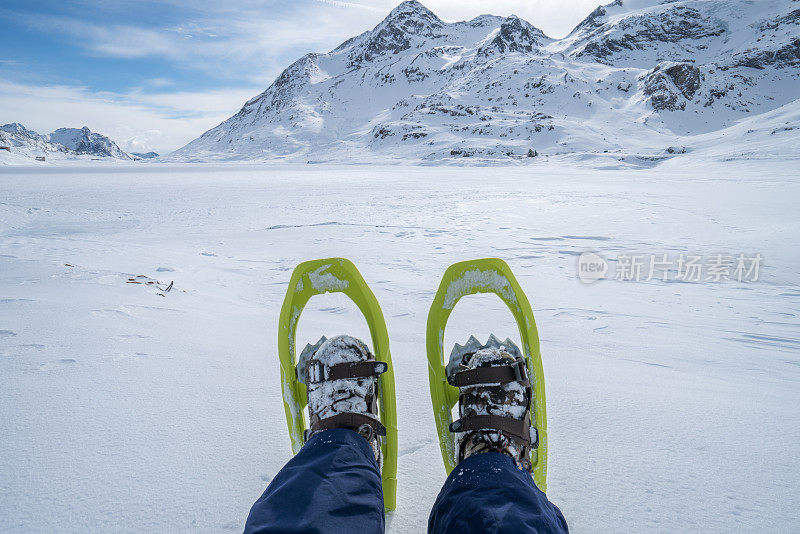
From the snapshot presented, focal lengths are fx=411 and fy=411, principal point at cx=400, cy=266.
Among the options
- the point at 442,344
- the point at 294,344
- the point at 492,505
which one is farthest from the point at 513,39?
the point at 492,505

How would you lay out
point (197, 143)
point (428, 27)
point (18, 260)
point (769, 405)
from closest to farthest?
1. point (769, 405)
2. point (18, 260)
3. point (197, 143)
4. point (428, 27)

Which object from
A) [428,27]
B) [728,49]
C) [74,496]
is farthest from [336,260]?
[428,27]

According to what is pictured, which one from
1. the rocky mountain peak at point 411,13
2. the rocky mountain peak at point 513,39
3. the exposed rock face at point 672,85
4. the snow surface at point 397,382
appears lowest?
the snow surface at point 397,382

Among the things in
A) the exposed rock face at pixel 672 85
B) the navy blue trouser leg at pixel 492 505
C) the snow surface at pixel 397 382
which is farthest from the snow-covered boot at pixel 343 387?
the exposed rock face at pixel 672 85

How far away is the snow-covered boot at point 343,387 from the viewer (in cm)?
135

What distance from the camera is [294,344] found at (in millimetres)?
1696

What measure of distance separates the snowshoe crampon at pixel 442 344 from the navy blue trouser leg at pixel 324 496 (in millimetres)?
352

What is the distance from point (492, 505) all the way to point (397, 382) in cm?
86

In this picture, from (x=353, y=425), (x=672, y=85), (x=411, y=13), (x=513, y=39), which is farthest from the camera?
(x=411, y=13)

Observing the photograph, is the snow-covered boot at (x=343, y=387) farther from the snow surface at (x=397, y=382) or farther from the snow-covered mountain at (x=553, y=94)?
the snow-covered mountain at (x=553, y=94)

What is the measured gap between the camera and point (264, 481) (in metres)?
1.19

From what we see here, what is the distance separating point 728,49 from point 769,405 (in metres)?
124

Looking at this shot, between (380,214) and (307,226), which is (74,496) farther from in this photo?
(380,214)

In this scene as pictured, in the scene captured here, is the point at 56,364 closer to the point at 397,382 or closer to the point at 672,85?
the point at 397,382
